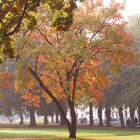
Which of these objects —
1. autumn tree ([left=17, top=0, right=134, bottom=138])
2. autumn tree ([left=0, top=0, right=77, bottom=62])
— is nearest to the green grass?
autumn tree ([left=17, top=0, right=134, bottom=138])

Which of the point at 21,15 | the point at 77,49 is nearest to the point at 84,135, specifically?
the point at 77,49

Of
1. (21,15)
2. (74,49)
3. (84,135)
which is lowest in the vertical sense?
(84,135)

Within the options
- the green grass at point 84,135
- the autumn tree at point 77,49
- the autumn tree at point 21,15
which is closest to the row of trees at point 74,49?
the autumn tree at point 77,49

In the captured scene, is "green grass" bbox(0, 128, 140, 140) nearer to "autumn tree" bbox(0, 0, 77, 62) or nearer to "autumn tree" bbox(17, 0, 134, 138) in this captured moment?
"autumn tree" bbox(17, 0, 134, 138)

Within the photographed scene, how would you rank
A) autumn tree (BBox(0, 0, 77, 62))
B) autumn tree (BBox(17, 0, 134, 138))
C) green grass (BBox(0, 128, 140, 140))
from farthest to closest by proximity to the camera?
green grass (BBox(0, 128, 140, 140))
autumn tree (BBox(17, 0, 134, 138))
autumn tree (BBox(0, 0, 77, 62))

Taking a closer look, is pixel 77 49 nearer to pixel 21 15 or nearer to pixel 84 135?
pixel 84 135

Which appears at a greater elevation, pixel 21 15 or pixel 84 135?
pixel 21 15

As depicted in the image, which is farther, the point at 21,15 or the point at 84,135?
the point at 84,135

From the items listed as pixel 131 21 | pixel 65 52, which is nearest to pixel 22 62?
pixel 65 52

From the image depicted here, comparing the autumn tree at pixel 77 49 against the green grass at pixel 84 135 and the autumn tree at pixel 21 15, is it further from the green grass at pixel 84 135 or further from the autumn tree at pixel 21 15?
the autumn tree at pixel 21 15

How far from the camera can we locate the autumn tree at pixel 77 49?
32281 mm

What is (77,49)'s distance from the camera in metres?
31.9

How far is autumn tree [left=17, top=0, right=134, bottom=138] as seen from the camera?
32281 mm

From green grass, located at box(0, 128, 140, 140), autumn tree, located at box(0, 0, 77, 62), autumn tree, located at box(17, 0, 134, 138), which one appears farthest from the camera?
green grass, located at box(0, 128, 140, 140)
